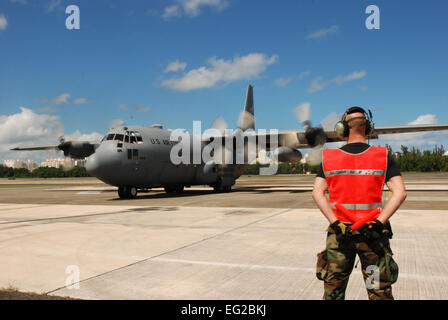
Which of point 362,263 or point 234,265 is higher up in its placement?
point 362,263

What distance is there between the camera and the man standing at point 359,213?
107 inches

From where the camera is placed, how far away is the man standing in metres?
2.71

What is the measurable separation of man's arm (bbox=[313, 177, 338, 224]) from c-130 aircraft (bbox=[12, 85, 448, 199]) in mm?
15236

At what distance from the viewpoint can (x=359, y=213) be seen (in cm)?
281

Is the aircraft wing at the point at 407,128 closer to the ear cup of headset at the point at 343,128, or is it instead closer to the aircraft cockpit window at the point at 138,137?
the aircraft cockpit window at the point at 138,137

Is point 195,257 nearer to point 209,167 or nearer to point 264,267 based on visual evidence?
point 264,267
